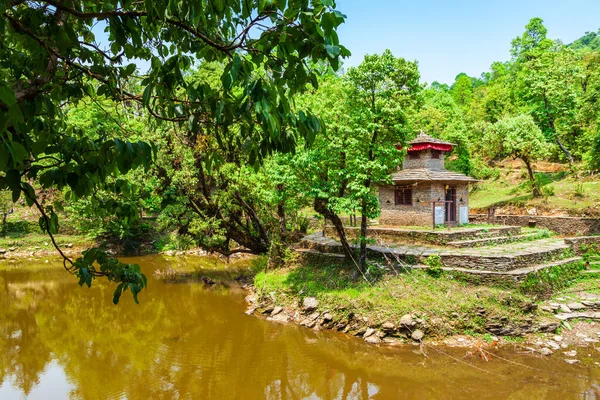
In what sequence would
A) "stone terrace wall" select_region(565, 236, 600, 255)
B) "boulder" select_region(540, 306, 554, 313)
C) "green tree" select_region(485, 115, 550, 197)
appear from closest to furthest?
"boulder" select_region(540, 306, 554, 313), "stone terrace wall" select_region(565, 236, 600, 255), "green tree" select_region(485, 115, 550, 197)

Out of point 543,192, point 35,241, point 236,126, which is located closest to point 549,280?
point 236,126

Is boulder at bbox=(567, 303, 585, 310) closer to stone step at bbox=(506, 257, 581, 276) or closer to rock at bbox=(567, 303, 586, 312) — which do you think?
rock at bbox=(567, 303, 586, 312)

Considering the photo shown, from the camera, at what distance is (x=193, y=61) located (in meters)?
3.54

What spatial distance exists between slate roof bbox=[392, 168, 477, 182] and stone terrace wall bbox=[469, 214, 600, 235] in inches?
180

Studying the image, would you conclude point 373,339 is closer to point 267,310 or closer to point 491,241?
point 267,310

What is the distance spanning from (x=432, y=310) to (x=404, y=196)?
9.10m

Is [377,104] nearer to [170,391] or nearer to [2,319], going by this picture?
[170,391]

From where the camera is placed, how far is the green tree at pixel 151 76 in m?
2.27

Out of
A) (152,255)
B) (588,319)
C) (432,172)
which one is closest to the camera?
(588,319)

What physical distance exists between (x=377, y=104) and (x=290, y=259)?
7.61 metres

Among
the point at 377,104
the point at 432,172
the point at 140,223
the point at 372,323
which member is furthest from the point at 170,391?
the point at 140,223

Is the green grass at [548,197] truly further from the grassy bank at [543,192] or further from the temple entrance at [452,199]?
the temple entrance at [452,199]

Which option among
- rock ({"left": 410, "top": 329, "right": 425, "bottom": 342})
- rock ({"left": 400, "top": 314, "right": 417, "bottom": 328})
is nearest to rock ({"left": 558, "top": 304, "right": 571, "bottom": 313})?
rock ({"left": 410, "top": 329, "right": 425, "bottom": 342})

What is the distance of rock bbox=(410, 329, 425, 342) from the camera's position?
36.3 ft
